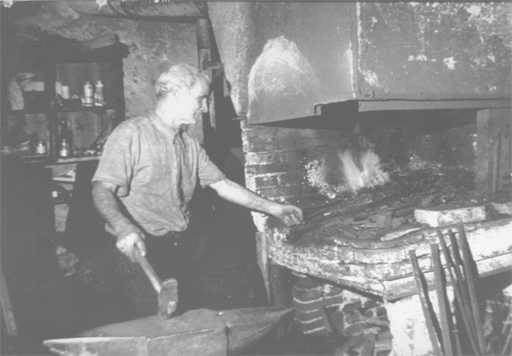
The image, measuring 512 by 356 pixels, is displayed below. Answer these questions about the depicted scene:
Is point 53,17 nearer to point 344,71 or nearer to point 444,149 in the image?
point 344,71

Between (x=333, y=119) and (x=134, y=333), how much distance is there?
2480 millimetres

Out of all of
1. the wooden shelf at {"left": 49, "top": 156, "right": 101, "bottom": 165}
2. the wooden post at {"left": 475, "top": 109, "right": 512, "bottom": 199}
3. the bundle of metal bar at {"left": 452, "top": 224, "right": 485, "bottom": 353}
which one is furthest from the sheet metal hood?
the wooden shelf at {"left": 49, "top": 156, "right": 101, "bottom": 165}

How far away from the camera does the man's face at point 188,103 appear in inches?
108

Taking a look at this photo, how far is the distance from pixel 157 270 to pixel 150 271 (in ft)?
2.81

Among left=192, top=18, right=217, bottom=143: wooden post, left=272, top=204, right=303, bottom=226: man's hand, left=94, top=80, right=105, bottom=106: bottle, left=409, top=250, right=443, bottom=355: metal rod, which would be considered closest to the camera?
left=409, top=250, right=443, bottom=355: metal rod

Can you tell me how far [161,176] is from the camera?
2.77 m

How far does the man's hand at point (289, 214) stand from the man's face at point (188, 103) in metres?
0.90

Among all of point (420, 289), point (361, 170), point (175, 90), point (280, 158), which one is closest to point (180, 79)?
point (175, 90)

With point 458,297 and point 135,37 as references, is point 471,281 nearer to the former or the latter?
point 458,297

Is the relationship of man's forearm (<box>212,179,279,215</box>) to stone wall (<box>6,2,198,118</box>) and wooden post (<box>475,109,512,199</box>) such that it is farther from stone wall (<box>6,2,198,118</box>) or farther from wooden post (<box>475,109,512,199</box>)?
stone wall (<box>6,2,198,118</box>)

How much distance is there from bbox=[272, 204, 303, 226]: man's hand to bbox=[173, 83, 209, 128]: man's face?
0.90 m

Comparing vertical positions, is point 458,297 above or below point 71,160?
below

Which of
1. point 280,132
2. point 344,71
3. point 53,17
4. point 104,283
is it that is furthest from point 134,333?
A: point 53,17

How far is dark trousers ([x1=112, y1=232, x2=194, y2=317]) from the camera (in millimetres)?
2543
